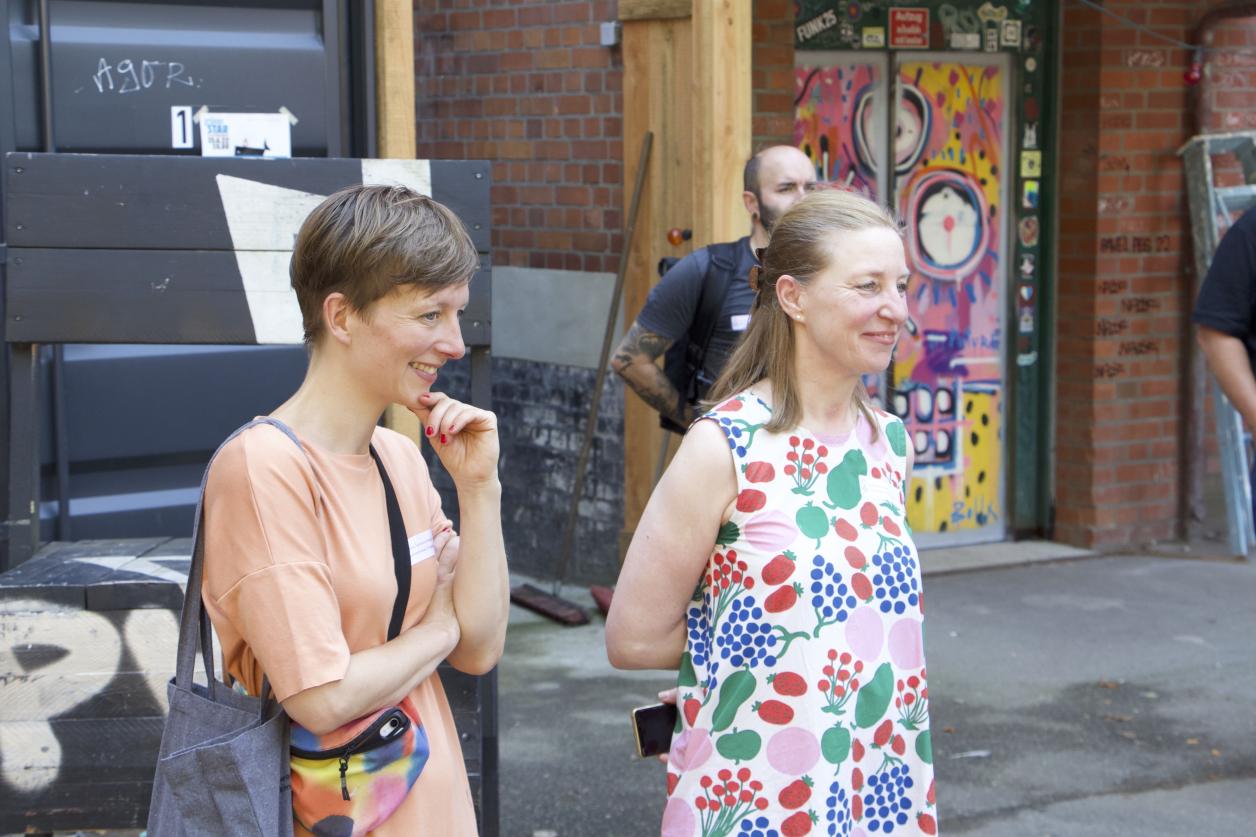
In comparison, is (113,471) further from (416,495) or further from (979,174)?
(979,174)

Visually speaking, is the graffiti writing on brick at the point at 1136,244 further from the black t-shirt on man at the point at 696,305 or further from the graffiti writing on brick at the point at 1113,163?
the black t-shirt on man at the point at 696,305

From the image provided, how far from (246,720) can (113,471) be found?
7.55 ft

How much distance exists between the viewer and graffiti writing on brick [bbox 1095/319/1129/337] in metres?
7.95

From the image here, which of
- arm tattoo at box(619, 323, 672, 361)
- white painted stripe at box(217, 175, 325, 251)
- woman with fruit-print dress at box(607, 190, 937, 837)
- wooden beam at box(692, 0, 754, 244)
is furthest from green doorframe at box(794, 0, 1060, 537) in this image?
woman with fruit-print dress at box(607, 190, 937, 837)

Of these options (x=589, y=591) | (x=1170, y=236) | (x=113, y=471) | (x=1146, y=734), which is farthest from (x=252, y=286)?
(x=1170, y=236)

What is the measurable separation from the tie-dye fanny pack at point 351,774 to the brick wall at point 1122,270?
6431 millimetres

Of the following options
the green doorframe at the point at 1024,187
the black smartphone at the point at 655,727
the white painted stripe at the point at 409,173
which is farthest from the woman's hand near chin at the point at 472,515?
the green doorframe at the point at 1024,187

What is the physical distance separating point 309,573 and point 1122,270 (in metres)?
6.70

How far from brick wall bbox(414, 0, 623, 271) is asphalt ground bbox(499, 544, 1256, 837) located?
1818 millimetres

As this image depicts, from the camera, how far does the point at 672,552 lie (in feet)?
8.34

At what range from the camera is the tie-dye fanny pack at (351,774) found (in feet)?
7.00

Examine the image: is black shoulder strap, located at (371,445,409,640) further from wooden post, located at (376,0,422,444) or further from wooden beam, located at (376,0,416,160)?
wooden beam, located at (376,0,416,160)

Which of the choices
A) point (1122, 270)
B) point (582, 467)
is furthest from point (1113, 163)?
point (582, 467)

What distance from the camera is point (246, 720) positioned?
2.10 meters
